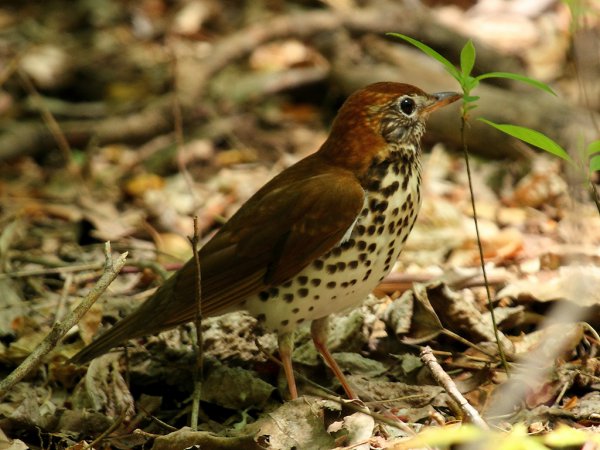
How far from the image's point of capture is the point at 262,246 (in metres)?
3.71

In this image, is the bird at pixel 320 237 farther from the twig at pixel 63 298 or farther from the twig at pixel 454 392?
the twig at pixel 63 298

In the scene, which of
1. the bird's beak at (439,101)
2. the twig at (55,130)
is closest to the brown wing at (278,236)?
the bird's beak at (439,101)

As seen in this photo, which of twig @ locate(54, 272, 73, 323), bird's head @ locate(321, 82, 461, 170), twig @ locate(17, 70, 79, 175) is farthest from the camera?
twig @ locate(17, 70, 79, 175)

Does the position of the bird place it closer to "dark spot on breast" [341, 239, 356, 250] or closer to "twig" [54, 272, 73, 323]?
"dark spot on breast" [341, 239, 356, 250]

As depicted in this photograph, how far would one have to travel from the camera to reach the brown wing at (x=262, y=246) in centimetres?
357

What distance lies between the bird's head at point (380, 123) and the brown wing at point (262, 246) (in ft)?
0.42

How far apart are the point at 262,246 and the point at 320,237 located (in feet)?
0.87

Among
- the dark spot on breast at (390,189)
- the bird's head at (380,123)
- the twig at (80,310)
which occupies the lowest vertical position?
the twig at (80,310)

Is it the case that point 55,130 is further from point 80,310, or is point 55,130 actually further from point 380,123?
point 80,310

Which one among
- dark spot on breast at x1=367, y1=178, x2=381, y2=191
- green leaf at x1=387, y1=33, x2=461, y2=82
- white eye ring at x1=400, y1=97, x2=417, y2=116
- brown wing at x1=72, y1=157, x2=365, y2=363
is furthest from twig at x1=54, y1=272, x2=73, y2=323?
green leaf at x1=387, y1=33, x2=461, y2=82

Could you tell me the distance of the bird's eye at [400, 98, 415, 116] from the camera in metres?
3.82

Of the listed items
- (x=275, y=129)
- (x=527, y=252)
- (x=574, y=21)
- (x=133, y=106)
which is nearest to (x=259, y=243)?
(x=574, y=21)

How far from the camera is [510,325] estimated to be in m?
4.12

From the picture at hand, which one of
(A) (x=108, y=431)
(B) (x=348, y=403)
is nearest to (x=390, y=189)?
(B) (x=348, y=403)
